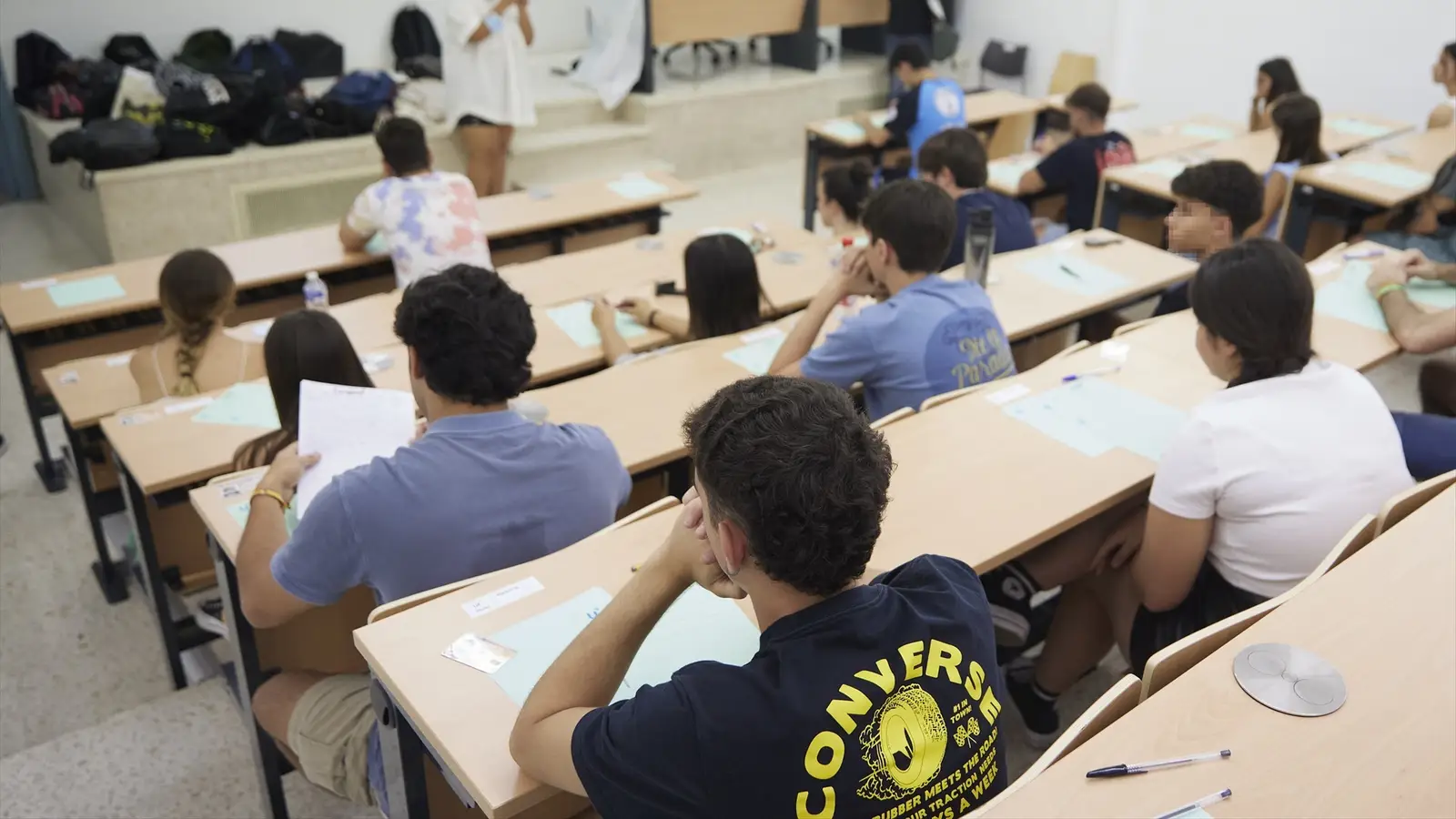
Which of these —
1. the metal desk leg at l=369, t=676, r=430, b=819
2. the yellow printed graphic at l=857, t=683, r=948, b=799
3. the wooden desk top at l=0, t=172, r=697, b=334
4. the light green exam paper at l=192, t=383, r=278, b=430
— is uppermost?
the yellow printed graphic at l=857, t=683, r=948, b=799

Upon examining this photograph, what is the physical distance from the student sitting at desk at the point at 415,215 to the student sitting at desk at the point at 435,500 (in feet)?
A: 6.30

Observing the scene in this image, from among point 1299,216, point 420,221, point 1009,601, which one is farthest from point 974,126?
point 1009,601

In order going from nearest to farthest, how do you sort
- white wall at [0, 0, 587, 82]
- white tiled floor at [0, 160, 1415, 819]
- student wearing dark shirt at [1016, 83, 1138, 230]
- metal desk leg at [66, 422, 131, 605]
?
white tiled floor at [0, 160, 1415, 819]
metal desk leg at [66, 422, 131, 605]
student wearing dark shirt at [1016, 83, 1138, 230]
white wall at [0, 0, 587, 82]

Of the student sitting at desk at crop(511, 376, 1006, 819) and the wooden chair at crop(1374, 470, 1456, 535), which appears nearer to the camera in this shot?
the student sitting at desk at crop(511, 376, 1006, 819)

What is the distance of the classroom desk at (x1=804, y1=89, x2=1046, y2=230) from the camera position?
19.2ft

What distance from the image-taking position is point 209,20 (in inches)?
277

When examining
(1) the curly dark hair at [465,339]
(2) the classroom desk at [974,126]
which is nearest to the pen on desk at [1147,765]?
(1) the curly dark hair at [465,339]

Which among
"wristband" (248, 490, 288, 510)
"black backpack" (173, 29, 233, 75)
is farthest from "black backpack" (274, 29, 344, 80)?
"wristband" (248, 490, 288, 510)

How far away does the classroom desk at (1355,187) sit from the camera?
175 inches

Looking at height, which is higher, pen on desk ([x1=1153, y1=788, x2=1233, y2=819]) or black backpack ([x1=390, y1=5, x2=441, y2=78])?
black backpack ([x1=390, y1=5, x2=441, y2=78])

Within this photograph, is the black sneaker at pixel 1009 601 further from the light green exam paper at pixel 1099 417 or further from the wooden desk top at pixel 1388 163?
the wooden desk top at pixel 1388 163

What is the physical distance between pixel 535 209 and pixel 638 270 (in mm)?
950

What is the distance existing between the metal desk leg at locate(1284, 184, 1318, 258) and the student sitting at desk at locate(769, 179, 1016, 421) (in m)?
2.66

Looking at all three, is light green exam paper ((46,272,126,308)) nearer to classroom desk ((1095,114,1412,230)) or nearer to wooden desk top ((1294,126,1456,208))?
classroom desk ((1095,114,1412,230))
